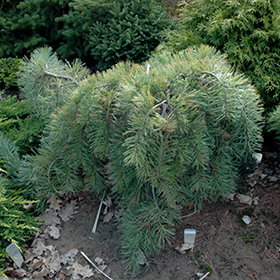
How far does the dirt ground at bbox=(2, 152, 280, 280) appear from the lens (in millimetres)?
1944

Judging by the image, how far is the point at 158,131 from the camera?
1620mm

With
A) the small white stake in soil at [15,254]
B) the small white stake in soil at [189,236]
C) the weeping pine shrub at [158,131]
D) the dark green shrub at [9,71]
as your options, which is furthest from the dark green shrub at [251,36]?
the dark green shrub at [9,71]

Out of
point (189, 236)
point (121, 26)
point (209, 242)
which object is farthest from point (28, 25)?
point (209, 242)

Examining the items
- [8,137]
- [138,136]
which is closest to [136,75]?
[138,136]

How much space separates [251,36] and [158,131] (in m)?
1.51

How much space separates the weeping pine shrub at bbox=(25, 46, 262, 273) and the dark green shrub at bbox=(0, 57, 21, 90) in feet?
6.77

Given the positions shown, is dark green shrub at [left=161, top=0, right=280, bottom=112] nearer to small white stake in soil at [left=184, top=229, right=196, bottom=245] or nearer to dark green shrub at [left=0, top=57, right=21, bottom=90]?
small white stake in soil at [left=184, top=229, right=196, bottom=245]

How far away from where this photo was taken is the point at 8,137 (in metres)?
2.84

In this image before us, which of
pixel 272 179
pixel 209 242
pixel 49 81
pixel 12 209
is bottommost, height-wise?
pixel 272 179

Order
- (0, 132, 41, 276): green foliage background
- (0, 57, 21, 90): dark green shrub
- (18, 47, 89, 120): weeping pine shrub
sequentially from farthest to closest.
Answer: (0, 57, 21, 90): dark green shrub → (18, 47, 89, 120): weeping pine shrub → (0, 132, 41, 276): green foliage background

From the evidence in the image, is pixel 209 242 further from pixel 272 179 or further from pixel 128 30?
pixel 128 30

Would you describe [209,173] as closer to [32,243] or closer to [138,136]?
[138,136]

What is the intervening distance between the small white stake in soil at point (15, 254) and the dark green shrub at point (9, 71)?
236 centimetres

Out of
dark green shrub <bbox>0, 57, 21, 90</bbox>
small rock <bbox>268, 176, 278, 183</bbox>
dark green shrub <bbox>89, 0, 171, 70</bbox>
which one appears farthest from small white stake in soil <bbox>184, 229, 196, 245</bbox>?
dark green shrub <bbox>0, 57, 21, 90</bbox>
